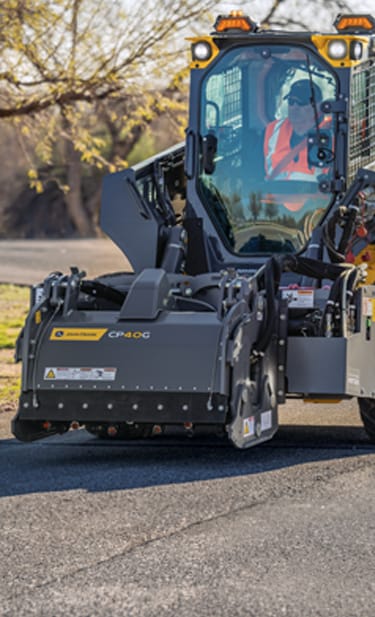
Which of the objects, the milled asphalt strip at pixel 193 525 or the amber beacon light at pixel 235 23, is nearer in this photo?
the milled asphalt strip at pixel 193 525

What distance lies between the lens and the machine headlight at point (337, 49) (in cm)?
1045

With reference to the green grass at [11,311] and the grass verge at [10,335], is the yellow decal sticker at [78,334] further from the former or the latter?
the green grass at [11,311]

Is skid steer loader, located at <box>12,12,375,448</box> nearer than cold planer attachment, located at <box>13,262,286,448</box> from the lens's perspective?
No

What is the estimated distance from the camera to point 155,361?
8.57m

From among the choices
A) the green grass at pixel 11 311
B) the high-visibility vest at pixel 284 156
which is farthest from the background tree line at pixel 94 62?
the high-visibility vest at pixel 284 156

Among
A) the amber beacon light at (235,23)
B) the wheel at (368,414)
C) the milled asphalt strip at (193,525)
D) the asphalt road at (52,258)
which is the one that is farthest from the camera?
the asphalt road at (52,258)

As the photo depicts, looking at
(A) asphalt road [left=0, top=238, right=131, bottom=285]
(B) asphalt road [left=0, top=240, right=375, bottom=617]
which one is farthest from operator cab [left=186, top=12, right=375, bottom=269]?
(A) asphalt road [left=0, top=238, right=131, bottom=285]

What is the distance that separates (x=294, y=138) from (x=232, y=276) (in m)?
2.10

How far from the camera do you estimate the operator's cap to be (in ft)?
34.7

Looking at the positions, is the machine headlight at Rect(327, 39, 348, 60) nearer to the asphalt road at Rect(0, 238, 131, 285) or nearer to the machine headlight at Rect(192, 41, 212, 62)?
the machine headlight at Rect(192, 41, 212, 62)

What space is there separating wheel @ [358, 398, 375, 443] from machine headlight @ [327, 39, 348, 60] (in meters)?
2.82

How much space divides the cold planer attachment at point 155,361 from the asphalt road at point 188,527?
1.19 feet

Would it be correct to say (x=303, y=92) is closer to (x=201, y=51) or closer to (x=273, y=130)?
(x=273, y=130)

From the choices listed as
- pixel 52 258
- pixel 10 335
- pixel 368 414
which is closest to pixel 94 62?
pixel 10 335
